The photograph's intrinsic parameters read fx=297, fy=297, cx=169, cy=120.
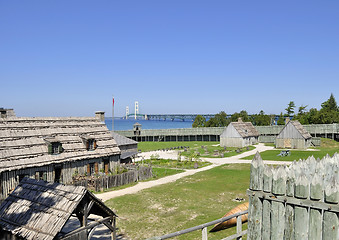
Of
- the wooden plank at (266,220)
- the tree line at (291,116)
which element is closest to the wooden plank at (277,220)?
the wooden plank at (266,220)

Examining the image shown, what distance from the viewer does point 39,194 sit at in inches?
449

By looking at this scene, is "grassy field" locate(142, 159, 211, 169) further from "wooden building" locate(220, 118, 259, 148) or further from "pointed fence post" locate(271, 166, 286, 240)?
"pointed fence post" locate(271, 166, 286, 240)

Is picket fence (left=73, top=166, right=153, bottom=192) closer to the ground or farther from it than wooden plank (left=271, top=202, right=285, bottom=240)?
closer to the ground

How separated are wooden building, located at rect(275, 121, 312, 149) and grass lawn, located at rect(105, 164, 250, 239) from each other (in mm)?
28290

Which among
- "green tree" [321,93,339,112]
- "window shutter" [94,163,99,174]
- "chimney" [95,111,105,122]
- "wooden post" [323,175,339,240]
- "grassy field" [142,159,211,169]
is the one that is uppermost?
"green tree" [321,93,339,112]

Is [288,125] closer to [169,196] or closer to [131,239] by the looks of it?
[169,196]

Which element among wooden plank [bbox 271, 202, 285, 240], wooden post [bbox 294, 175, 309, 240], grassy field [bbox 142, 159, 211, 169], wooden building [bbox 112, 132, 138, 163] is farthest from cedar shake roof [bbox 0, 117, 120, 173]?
wooden post [bbox 294, 175, 309, 240]

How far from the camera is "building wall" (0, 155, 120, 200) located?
22.8 metres

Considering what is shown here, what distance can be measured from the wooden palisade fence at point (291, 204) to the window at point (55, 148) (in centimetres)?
2215

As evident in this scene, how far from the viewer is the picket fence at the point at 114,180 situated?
26438 mm

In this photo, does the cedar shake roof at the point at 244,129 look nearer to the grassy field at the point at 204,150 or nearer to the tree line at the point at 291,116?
the grassy field at the point at 204,150

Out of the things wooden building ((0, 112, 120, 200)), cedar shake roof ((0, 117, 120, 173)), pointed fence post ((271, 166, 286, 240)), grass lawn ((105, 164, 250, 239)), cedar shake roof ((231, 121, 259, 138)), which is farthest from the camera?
cedar shake roof ((231, 121, 259, 138))

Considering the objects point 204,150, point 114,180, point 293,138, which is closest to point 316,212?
point 114,180

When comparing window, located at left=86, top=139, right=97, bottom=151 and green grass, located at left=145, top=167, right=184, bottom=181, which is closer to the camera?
window, located at left=86, top=139, right=97, bottom=151
